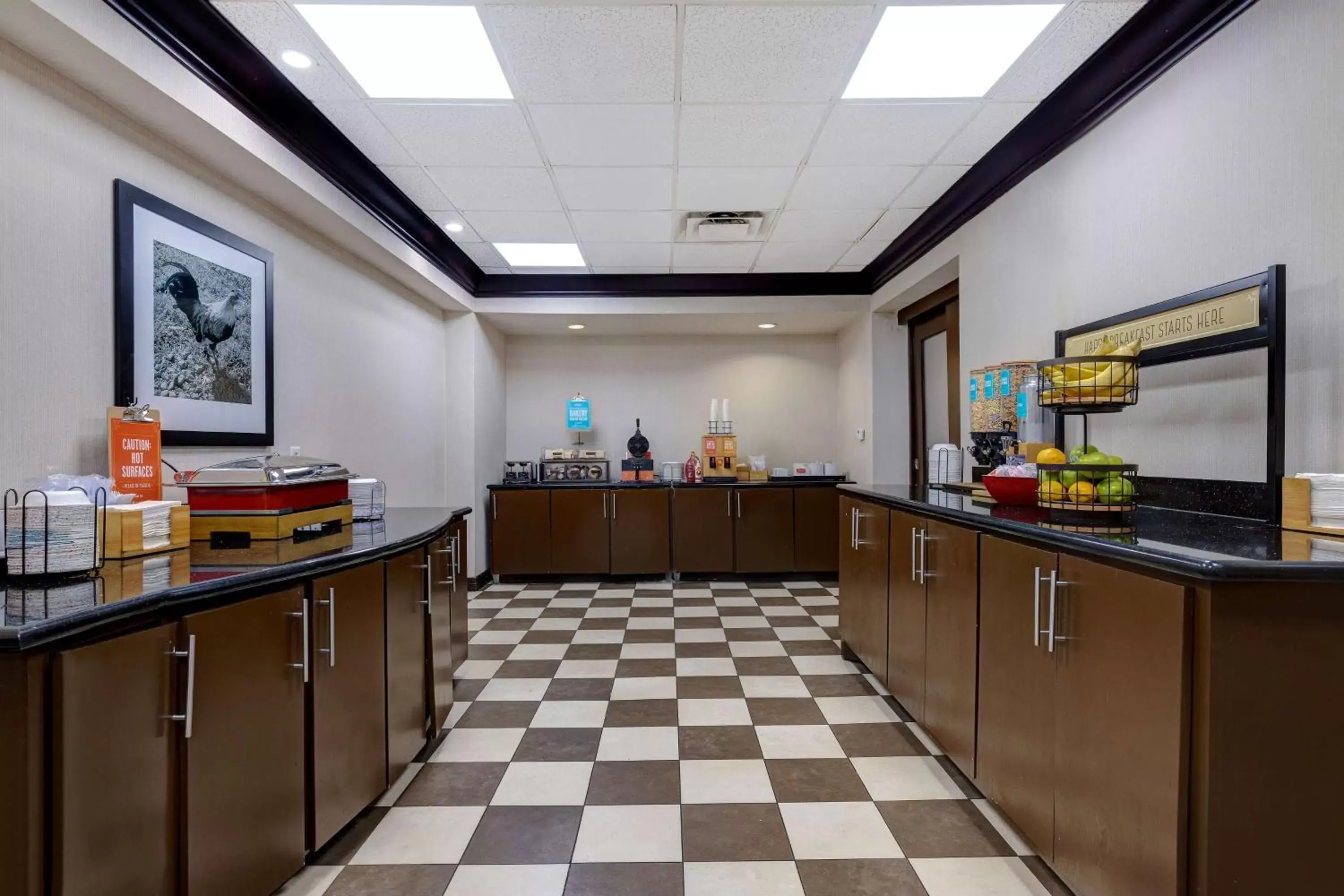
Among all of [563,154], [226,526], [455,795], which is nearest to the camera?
[226,526]

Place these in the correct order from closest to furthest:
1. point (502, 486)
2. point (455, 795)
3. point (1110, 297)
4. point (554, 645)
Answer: point (455, 795) → point (1110, 297) → point (554, 645) → point (502, 486)

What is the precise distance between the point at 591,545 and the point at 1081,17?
4.91 meters

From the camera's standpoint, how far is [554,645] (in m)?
3.97

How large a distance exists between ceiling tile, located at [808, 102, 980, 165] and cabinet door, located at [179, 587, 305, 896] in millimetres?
2873

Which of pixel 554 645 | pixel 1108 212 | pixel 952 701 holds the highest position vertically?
pixel 1108 212

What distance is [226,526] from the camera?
6.36 ft

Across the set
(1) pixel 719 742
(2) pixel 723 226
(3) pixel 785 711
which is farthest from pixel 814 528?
(1) pixel 719 742

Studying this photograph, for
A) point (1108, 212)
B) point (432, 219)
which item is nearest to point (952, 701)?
point (1108, 212)

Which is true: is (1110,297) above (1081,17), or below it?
below

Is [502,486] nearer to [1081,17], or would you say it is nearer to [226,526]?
[226,526]

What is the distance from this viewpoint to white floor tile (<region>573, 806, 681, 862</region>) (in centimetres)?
Answer: 189

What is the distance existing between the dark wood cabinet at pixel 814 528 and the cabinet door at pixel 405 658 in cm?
401

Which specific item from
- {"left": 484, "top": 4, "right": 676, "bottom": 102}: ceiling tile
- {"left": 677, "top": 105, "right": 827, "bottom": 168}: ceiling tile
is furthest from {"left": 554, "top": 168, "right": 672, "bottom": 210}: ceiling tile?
{"left": 484, "top": 4, "right": 676, "bottom": 102}: ceiling tile

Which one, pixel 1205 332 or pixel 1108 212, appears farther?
pixel 1108 212
